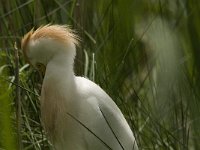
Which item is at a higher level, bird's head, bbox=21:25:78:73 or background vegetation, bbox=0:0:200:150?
bird's head, bbox=21:25:78:73

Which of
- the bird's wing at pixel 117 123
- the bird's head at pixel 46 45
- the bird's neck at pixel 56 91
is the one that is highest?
the bird's head at pixel 46 45

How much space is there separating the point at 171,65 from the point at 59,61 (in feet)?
3.02

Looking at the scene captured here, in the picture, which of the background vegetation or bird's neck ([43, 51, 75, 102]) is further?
bird's neck ([43, 51, 75, 102])

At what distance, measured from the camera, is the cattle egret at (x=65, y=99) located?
134 cm

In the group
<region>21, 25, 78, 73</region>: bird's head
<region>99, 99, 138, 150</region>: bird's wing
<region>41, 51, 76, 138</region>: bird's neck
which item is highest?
<region>21, 25, 78, 73</region>: bird's head

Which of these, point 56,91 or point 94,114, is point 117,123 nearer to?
point 94,114

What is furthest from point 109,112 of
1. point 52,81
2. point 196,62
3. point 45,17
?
point 196,62

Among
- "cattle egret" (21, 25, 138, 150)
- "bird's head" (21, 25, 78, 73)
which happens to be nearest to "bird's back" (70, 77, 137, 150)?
"cattle egret" (21, 25, 138, 150)

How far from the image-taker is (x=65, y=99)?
137cm

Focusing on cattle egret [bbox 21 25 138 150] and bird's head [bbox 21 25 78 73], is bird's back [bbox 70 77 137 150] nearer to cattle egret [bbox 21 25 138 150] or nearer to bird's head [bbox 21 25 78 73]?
cattle egret [bbox 21 25 138 150]

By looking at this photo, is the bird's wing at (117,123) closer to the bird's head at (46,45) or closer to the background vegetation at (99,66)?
the background vegetation at (99,66)

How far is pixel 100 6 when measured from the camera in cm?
176

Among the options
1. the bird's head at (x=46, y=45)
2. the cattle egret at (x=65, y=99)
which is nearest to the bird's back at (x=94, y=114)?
the cattle egret at (x=65, y=99)

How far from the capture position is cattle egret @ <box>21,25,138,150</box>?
1336 mm
